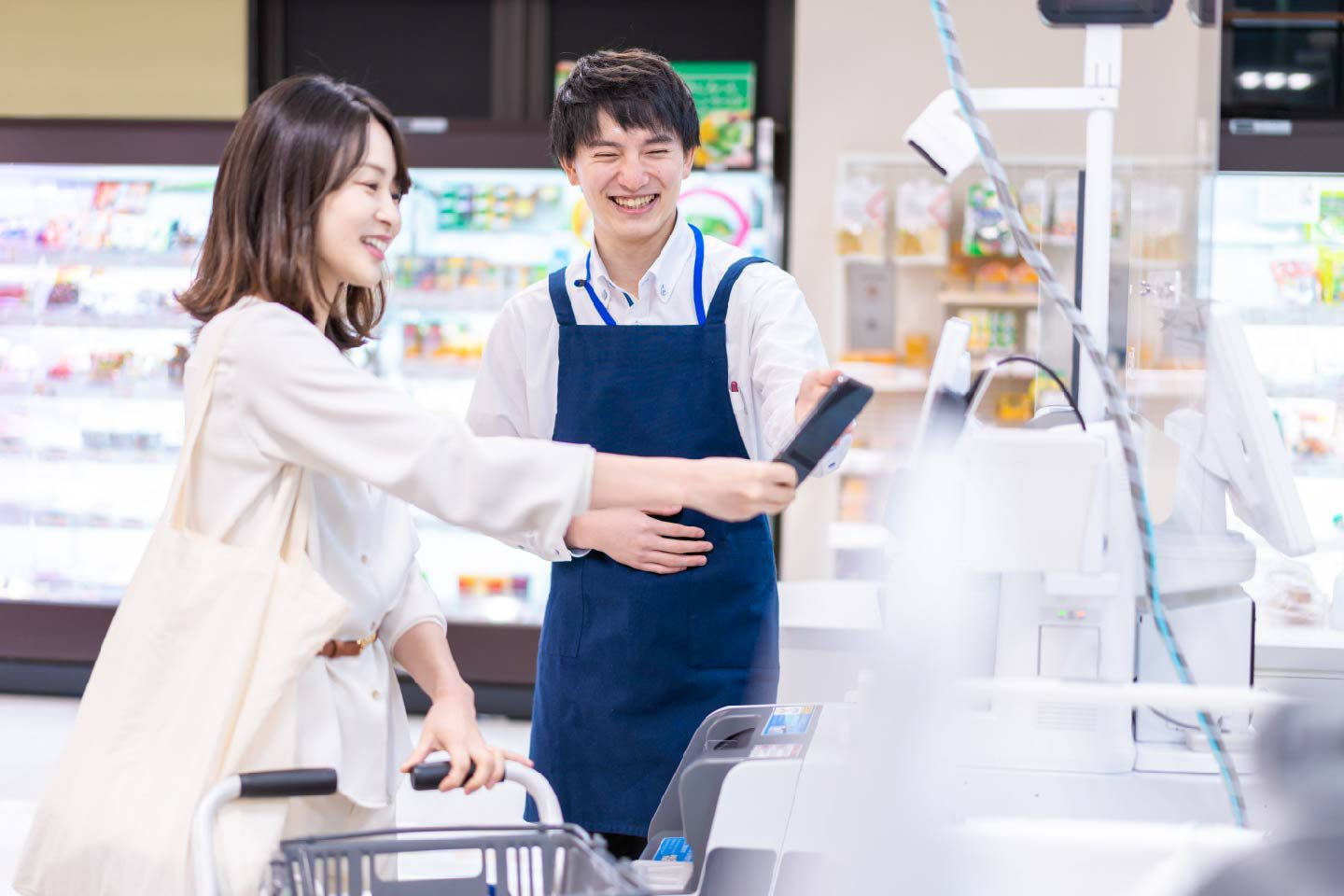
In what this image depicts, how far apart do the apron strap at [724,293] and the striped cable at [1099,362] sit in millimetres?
806

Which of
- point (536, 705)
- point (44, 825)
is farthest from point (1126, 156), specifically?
point (44, 825)

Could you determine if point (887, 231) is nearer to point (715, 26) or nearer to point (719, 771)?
point (715, 26)

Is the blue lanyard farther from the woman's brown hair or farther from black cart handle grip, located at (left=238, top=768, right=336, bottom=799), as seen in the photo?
black cart handle grip, located at (left=238, top=768, right=336, bottom=799)

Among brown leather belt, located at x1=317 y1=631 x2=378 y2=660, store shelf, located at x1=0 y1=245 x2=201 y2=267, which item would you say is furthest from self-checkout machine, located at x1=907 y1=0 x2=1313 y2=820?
store shelf, located at x1=0 y1=245 x2=201 y2=267

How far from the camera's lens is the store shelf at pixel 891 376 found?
4.69 metres

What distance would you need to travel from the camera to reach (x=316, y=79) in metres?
1.43

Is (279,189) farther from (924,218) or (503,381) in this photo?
(924,218)

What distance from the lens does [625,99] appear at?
2.01 meters

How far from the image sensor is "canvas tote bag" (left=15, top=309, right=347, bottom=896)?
1.26 meters

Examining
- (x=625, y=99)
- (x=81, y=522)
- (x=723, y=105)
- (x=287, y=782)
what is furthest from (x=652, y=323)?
(x=81, y=522)

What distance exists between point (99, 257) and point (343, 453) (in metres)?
3.99

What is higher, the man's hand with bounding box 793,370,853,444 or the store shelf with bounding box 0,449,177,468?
the man's hand with bounding box 793,370,853,444

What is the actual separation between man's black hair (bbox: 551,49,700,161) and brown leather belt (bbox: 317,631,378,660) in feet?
3.05

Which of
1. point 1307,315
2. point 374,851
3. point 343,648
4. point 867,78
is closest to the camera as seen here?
point 374,851
